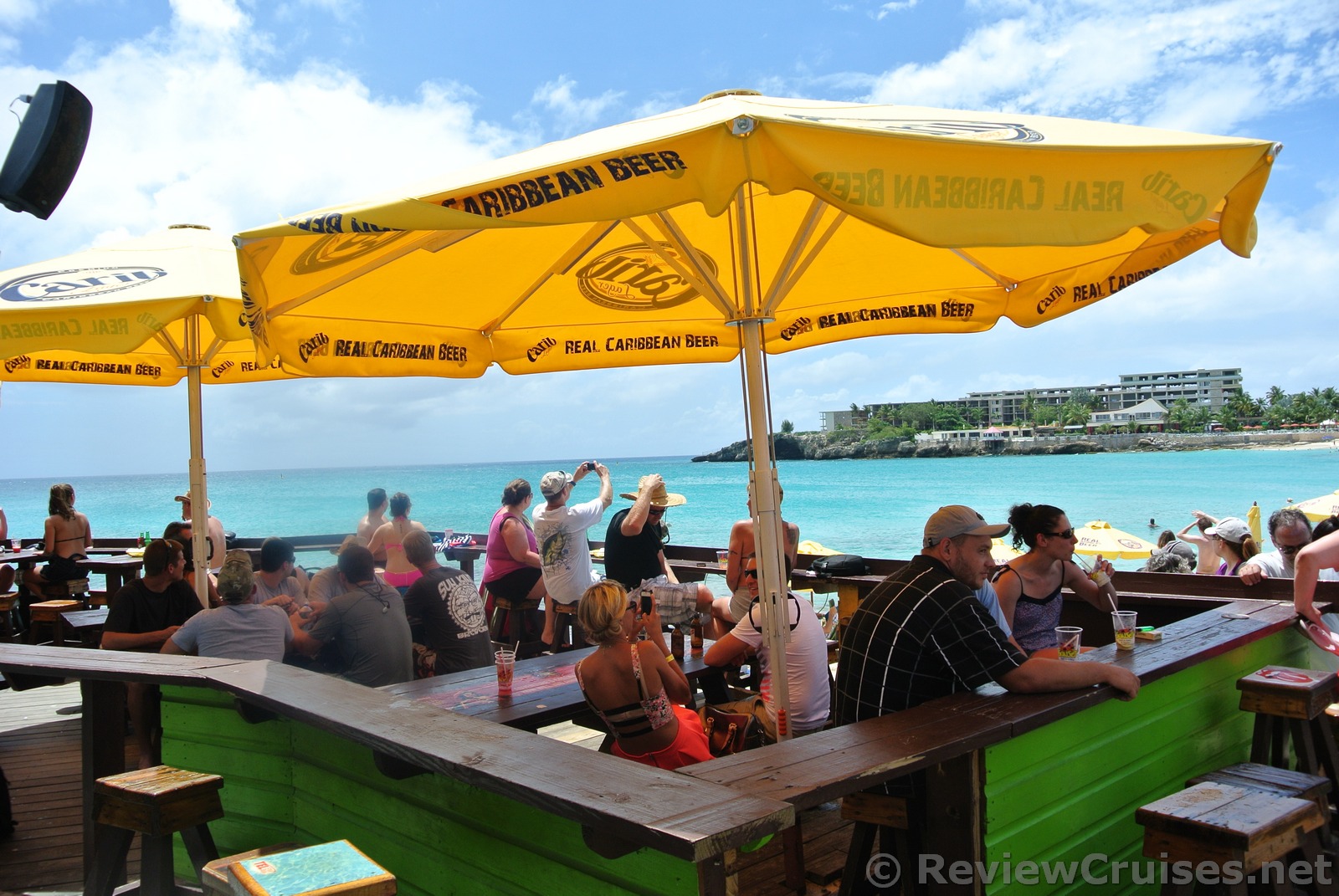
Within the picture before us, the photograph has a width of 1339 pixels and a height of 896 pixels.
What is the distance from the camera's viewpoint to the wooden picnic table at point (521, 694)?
3.17 metres

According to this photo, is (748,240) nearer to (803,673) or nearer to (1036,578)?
(803,673)

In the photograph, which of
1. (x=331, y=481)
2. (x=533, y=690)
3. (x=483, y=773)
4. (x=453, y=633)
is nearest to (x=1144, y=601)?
(x=533, y=690)

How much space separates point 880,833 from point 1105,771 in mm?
796

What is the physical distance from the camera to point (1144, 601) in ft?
14.9

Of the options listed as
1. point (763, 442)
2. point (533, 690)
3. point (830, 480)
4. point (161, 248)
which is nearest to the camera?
point (763, 442)

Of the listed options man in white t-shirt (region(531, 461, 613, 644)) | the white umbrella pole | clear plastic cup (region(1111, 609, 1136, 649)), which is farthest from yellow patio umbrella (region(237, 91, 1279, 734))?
the white umbrella pole

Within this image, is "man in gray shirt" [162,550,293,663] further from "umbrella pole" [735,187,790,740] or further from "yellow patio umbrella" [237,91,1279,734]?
"umbrella pole" [735,187,790,740]

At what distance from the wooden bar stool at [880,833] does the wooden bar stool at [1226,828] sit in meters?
0.64

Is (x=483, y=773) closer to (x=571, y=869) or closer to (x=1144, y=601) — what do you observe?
(x=571, y=869)

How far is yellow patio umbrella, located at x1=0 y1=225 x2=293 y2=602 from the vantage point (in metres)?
3.68

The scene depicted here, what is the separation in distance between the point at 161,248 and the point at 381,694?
353 centimetres

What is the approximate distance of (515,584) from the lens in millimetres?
6297

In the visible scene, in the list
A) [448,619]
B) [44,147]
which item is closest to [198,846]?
[448,619]

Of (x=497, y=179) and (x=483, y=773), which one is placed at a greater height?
(x=497, y=179)
